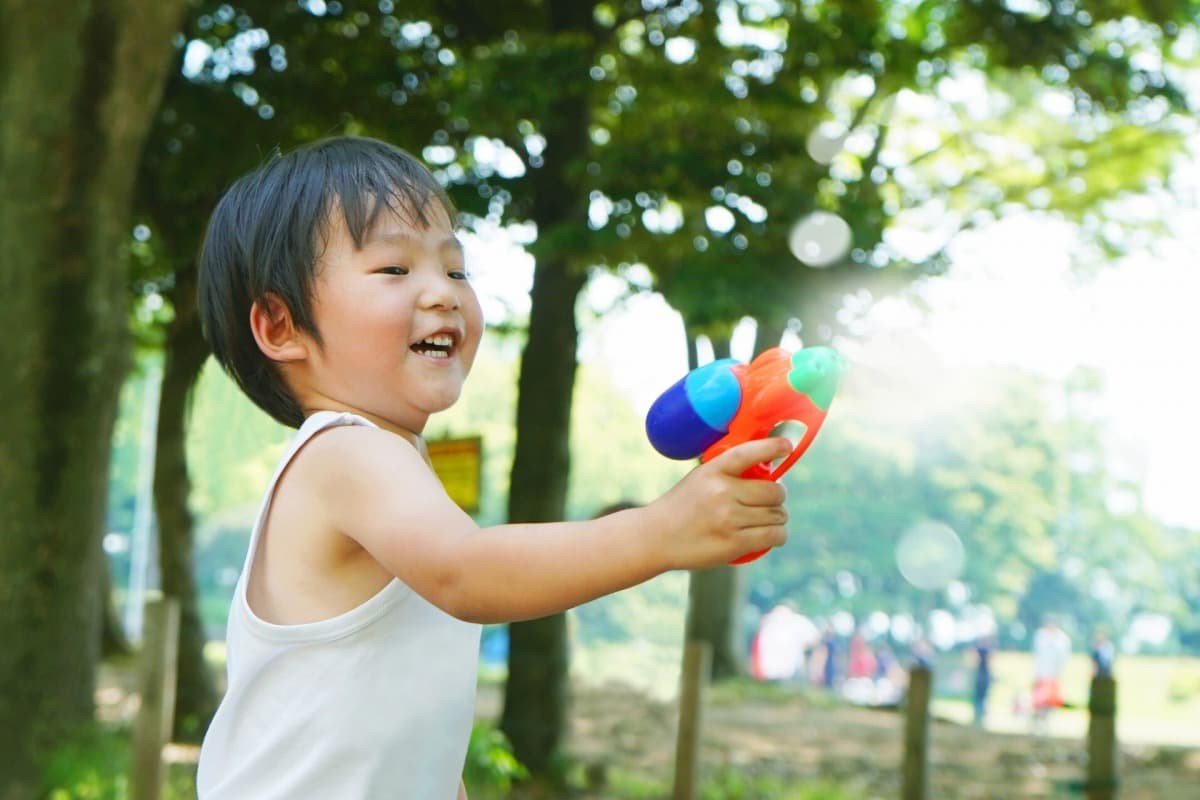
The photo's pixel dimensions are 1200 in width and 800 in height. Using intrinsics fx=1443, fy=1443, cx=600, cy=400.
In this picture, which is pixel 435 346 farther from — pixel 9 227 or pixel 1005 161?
pixel 1005 161

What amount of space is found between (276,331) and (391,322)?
22 cm

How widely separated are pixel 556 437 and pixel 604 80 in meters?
2.56

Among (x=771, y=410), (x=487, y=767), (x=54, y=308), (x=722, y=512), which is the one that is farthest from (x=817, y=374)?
(x=487, y=767)

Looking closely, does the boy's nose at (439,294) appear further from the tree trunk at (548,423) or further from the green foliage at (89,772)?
the tree trunk at (548,423)

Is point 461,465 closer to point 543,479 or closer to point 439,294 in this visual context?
point 543,479

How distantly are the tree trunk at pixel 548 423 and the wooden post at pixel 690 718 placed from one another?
78.3 inches

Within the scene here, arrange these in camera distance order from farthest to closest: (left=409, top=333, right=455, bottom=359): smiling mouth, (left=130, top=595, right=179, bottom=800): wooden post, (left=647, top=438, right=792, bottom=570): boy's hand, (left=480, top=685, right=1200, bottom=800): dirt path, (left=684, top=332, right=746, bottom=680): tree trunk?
(left=684, top=332, right=746, bottom=680): tree trunk < (left=480, top=685, right=1200, bottom=800): dirt path < (left=130, top=595, right=179, bottom=800): wooden post < (left=409, top=333, right=455, bottom=359): smiling mouth < (left=647, top=438, right=792, bottom=570): boy's hand

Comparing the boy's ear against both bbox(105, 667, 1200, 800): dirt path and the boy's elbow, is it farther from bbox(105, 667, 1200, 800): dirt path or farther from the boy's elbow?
bbox(105, 667, 1200, 800): dirt path

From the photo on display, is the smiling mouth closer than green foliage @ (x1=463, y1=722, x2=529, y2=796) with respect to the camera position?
Yes

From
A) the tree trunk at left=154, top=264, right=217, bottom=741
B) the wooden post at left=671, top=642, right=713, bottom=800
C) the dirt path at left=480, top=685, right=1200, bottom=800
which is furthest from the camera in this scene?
the tree trunk at left=154, top=264, right=217, bottom=741

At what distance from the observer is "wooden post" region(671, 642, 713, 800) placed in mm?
8125

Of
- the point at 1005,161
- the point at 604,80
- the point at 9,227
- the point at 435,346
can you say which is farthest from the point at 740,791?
the point at 1005,161

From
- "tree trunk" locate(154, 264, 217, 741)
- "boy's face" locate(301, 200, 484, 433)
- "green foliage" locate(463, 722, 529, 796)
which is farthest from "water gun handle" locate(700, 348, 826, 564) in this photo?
"tree trunk" locate(154, 264, 217, 741)

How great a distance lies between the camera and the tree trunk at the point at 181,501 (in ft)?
38.9
